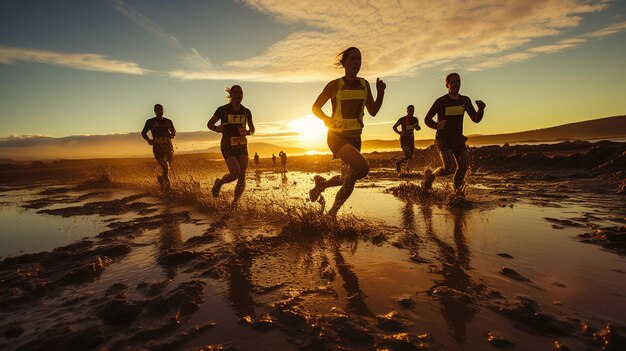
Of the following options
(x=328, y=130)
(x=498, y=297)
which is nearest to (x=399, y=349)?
(x=498, y=297)

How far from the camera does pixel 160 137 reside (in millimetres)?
10562

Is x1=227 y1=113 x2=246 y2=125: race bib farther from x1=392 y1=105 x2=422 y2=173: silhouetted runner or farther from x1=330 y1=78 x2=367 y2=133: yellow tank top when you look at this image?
x1=392 y1=105 x2=422 y2=173: silhouetted runner

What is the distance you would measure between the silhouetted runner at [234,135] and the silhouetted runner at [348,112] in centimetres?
265

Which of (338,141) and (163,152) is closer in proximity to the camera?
(338,141)

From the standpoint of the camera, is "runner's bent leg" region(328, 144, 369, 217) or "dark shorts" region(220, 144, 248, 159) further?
"dark shorts" region(220, 144, 248, 159)

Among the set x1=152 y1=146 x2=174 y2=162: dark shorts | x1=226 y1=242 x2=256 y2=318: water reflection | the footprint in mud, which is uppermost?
x1=152 y1=146 x2=174 y2=162: dark shorts

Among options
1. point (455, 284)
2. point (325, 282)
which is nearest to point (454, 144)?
point (455, 284)

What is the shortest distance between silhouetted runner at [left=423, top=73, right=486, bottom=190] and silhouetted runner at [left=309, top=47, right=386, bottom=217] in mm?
2515

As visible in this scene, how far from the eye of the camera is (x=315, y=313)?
2322mm

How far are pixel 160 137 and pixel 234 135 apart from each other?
4527 mm

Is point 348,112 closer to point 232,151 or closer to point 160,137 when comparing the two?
point 232,151

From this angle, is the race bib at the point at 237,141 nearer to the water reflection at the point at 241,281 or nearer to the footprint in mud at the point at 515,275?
the water reflection at the point at 241,281

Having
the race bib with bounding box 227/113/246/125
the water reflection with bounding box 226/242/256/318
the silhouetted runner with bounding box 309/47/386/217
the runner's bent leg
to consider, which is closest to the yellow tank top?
the silhouetted runner with bounding box 309/47/386/217

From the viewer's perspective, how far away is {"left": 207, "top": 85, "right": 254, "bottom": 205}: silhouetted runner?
7246mm
